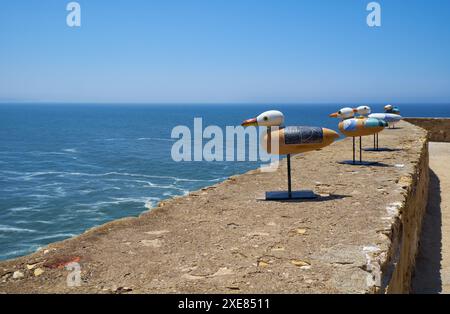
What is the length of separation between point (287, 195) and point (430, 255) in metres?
4.05

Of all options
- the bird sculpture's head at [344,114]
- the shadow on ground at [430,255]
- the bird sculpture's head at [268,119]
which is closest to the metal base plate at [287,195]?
the bird sculpture's head at [268,119]

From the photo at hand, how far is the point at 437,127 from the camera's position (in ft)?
78.5

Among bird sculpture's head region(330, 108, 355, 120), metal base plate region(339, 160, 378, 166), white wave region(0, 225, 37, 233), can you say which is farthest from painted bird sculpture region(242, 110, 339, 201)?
white wave region(0, 225, 37, 233)

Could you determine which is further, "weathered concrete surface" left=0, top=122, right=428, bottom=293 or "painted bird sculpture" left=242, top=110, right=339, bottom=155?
"painted bird sculpture" left=242, top=110, right=339, bottom=155

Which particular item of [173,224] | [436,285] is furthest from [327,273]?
[436,285]

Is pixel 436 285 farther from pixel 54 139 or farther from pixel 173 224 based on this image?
pixel 54 139

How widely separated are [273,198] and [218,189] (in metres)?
1.11

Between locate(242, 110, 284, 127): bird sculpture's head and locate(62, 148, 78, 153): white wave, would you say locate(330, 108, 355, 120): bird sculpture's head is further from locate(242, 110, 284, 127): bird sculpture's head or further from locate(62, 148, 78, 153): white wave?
locate(62, 148, 78, 153): white wave

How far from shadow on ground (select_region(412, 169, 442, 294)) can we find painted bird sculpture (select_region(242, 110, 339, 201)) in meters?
2.71

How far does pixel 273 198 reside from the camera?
263 inches

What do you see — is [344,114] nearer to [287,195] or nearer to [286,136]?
[286,136]

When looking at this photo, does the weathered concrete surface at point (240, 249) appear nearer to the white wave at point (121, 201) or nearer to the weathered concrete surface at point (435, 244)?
the weathered concrete surface at point (435, 244)

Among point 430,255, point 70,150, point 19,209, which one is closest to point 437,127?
point 430,255

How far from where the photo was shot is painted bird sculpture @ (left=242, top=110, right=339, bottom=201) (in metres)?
6.69
